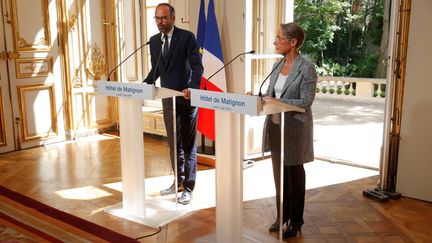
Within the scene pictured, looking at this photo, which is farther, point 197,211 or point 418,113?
point 418,113

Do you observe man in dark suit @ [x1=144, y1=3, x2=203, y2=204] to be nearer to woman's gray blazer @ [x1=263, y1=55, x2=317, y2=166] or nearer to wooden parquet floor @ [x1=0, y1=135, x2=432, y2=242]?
wooden parquet floor @ [x1=0, y1=135, x2=432, y2=242]

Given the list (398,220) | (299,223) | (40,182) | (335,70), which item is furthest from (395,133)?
(335,70)

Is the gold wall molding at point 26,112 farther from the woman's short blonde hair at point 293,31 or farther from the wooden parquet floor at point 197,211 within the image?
the woman's short blonde hair at point 293,31

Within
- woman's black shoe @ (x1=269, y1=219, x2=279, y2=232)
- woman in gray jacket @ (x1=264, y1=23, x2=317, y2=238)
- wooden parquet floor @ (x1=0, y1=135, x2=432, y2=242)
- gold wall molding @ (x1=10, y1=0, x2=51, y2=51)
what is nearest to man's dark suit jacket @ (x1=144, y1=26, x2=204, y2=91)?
woman in gray jacket @ (x1=264, y1=23, x2=317, y2=238)

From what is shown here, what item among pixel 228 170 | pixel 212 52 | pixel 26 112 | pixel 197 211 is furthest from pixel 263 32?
pixel 26 112

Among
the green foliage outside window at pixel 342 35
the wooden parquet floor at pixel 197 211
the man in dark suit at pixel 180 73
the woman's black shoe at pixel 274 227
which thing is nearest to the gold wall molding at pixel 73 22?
the wooden parquet floor at pixel 197 211

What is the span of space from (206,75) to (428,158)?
2.03 m

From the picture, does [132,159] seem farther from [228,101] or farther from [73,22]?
[73,22]

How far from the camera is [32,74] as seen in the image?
4.96 meters

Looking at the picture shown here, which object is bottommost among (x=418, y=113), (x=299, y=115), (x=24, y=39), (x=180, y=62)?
(x=418, y=113)

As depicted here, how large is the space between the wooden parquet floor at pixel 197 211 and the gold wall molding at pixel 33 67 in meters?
1.01

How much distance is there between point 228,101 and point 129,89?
2.93 feet

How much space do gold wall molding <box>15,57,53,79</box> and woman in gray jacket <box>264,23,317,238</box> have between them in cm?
352

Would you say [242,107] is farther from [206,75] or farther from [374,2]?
[374,2]
